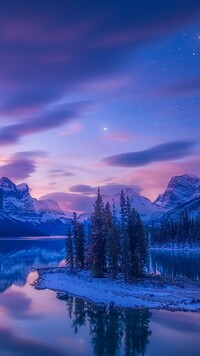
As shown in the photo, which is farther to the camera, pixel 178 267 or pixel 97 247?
pixel 178 267

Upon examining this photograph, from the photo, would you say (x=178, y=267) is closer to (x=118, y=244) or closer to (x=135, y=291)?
(x=118, y=244)

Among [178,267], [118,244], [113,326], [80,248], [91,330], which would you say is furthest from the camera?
[178,267]

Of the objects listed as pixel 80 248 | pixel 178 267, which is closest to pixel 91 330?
pixel 80 248

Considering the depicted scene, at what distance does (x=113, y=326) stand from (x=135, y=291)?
18671 millimetres

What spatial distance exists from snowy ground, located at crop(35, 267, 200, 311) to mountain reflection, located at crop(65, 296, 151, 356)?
3.31 m

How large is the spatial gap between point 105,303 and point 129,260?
17804 millimetres

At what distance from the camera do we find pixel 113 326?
3969cm

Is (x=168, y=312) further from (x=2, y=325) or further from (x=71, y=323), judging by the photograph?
Result: (x=2, y=325)

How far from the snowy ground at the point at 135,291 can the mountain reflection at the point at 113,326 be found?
3.31 meters

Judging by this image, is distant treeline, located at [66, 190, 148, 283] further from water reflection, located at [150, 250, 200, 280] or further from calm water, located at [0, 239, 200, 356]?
calm water, located at [0, 239, 200, 356]

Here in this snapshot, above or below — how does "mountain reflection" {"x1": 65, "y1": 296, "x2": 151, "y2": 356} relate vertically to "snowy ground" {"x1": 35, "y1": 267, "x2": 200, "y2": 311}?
below

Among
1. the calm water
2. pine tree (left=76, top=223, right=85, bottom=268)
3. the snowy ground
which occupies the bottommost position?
the calm water

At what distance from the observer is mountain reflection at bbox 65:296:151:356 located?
33.2 meters

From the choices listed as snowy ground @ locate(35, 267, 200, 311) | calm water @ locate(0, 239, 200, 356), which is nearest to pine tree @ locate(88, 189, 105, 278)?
snowy ground @ locate(35, 267, 200, 311)
